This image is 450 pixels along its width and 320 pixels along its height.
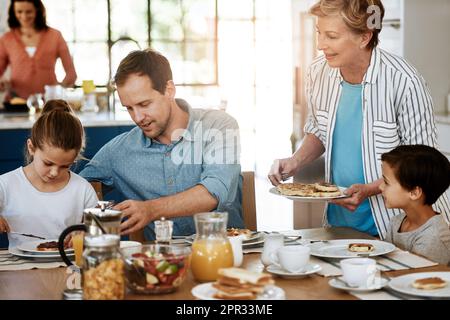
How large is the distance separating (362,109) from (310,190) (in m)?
0.27

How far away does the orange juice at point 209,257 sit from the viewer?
1483 mm

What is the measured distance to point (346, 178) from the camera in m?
2.23

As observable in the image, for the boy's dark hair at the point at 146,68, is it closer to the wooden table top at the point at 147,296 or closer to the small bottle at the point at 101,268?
the wooden table top at the point at 147,296

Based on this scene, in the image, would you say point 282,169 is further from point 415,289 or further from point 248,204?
point 415,289

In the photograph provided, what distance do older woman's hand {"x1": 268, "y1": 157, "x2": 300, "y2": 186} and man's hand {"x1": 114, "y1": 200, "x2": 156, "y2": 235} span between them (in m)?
0.46

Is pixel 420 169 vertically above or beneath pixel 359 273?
above

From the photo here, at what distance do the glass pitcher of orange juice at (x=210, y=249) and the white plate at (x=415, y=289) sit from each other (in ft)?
0.94

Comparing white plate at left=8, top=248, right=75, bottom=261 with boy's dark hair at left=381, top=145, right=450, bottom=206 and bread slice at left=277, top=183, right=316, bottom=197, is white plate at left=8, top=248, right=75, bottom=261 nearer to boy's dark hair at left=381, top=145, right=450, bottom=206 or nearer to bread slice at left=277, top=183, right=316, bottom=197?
bread slice at left=277, top=183, right=316, bottom=197

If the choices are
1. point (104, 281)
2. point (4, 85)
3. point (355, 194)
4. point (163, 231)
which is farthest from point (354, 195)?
point (4, 85)

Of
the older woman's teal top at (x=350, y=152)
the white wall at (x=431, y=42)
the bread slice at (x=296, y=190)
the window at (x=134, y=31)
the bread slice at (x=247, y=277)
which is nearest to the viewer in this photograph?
the bread slice at (x=247, y=277)

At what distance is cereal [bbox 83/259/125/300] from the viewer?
4.38 ft

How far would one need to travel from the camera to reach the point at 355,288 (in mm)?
1402

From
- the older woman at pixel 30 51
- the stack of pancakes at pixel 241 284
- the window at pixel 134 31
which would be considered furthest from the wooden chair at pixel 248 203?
the window at pixel 134 31

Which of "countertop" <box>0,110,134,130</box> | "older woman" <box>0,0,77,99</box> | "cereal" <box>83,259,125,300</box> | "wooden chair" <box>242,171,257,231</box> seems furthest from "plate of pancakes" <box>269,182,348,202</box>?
"older woman" <box>0,0,77,99</box>
